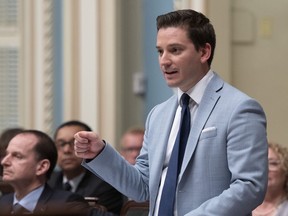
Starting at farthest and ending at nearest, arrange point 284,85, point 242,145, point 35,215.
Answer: point 284,85
point 242,145
point 35,215

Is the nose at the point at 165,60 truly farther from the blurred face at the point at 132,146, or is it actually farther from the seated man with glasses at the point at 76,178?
the blurred face at the point at 132,146

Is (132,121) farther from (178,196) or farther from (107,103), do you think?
(178,196)

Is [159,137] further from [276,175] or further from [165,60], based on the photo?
[276,175]

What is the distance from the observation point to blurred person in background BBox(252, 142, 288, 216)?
14.4 ft

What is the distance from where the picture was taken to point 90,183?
496 centimetres

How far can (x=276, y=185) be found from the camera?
4.41 m

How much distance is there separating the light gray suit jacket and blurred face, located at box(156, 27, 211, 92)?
0.25 ft

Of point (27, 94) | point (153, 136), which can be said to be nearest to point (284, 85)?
point (27, 94)

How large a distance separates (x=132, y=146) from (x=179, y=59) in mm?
2256

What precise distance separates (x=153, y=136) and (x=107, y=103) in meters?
3.06

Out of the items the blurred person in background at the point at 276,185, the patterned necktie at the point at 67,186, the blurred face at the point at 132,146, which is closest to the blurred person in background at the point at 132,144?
the blurred face at the point at 132,146

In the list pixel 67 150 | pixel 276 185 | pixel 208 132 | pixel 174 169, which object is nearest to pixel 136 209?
pixel 276 185

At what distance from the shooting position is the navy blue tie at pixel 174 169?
9.58 ft

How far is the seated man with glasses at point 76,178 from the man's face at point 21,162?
54 centimetres
